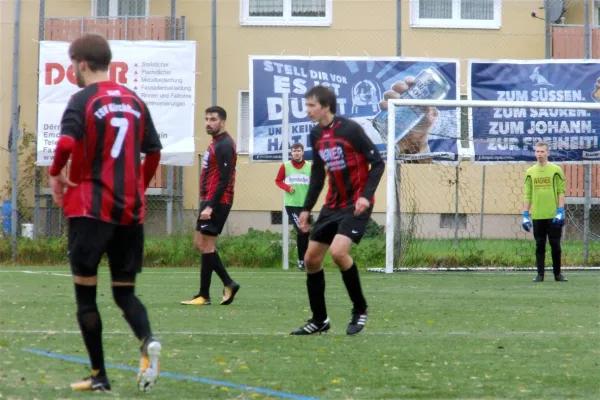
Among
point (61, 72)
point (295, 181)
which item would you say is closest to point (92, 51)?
point (295, 181)

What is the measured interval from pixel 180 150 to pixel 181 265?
2037 millimetres

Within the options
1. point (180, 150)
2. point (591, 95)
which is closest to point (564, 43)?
point (591, 95)

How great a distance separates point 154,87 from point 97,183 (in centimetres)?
1418

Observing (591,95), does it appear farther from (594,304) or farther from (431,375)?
(431,375)

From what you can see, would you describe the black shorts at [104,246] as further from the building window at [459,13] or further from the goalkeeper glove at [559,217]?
the building window at [459,13]

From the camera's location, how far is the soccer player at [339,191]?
862 centimetres

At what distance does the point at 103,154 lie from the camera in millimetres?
5863

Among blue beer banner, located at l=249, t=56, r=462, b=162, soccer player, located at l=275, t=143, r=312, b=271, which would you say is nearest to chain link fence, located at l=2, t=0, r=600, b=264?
blue beer banner, located at l=249, t=56, r=462, b=162

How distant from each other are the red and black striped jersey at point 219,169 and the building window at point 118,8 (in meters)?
14.1

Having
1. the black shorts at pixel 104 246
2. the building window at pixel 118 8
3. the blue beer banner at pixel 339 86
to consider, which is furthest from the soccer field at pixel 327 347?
the building window at pixel 118 8

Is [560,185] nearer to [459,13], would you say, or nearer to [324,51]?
[324,51]

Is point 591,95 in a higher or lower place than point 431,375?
higher

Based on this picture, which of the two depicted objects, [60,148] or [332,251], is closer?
[60,148]

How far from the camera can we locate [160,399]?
18.4ft
